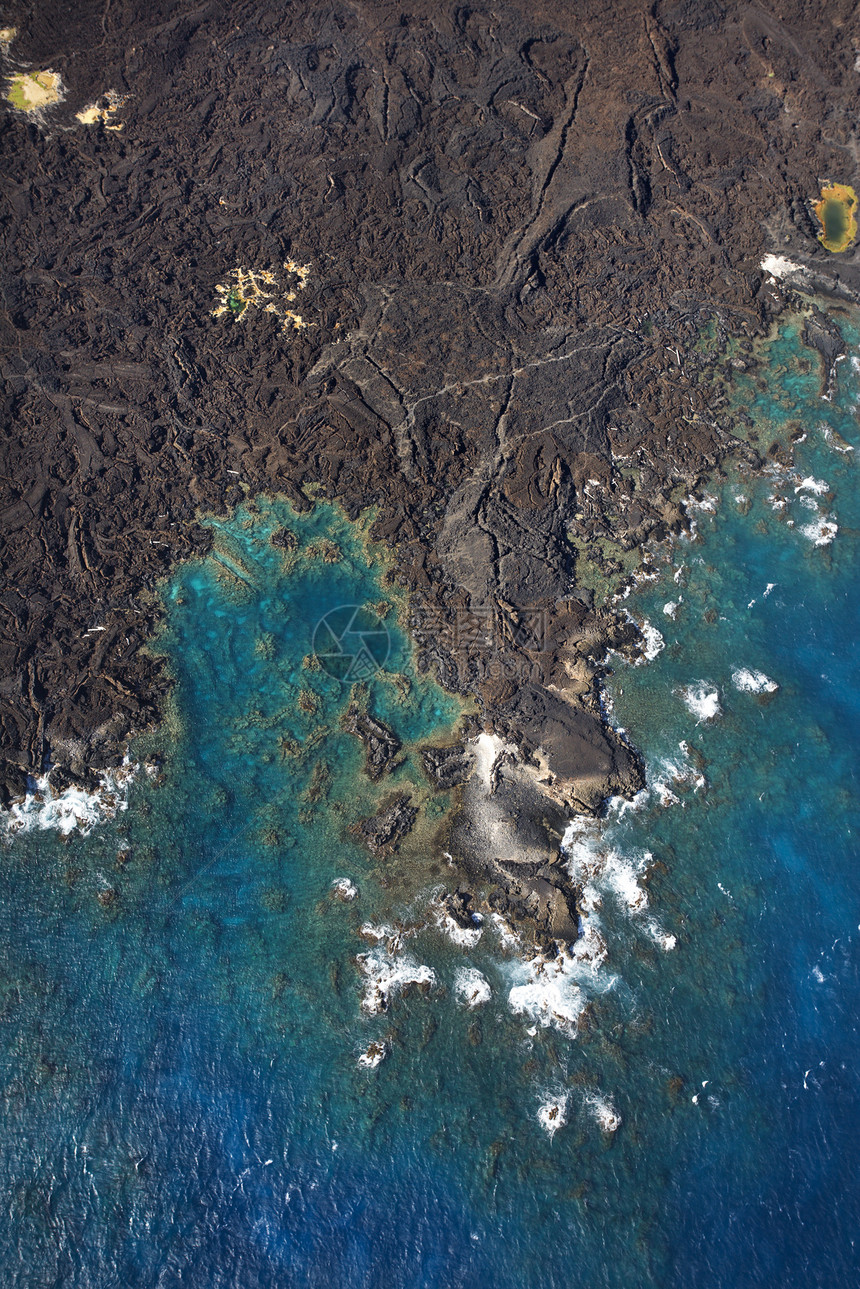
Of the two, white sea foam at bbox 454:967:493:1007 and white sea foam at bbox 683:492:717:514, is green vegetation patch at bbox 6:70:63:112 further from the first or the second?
white sea foam at bbox 454:967:493:1007

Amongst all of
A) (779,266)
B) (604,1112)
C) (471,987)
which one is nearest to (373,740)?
(471,987)

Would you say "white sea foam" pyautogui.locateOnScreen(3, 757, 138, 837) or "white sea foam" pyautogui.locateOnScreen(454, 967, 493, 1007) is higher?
"white sea foam" pyautogui.locateOnScreen(3, 757, 138, 837)

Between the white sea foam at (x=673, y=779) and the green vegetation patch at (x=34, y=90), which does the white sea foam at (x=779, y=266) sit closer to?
the white sea foam at (x=673, y=779)

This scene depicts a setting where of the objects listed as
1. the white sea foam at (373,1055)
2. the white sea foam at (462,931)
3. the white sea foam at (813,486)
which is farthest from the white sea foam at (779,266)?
the white sea foam at (373,1055)

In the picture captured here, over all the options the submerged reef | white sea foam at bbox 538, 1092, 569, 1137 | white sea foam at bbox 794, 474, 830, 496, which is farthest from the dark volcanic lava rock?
the submerged reef

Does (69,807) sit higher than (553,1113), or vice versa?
(69,807)

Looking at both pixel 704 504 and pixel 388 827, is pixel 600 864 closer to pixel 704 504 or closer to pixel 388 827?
pixel 388 827
